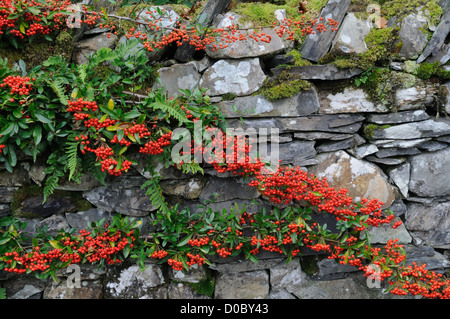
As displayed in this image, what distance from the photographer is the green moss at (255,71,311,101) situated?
3752mm

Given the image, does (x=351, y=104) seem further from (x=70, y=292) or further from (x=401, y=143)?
(x=70, y=292)

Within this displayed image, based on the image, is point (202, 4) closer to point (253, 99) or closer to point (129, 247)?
point (253, 99)

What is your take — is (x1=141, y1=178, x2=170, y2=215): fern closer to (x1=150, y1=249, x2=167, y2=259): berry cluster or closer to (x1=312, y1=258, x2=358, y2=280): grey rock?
(x1=150, y1=249, x2=167, y2=259): berry cluster

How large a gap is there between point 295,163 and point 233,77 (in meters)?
1.08

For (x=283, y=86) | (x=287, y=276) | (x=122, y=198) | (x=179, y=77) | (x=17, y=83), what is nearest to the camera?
(x=17, y=83)

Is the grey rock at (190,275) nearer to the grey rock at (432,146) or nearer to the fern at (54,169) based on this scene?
the fern at (54,169)

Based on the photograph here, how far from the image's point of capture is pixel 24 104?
332cm

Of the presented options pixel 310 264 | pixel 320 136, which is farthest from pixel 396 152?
pixel 310 264

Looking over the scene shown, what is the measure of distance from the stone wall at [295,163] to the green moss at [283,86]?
0.19 ft

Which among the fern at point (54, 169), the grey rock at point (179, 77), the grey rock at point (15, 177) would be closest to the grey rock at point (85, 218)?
the fern at point (54, 169)

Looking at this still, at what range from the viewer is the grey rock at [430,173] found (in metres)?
4.04


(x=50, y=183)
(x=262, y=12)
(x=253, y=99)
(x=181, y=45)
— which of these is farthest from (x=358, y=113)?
(x=50, y=183)

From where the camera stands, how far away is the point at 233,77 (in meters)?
3.83

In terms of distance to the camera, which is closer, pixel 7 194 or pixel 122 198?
pixel 7 194
